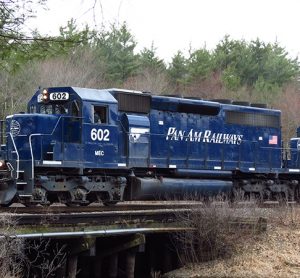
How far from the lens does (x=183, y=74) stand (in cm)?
5597

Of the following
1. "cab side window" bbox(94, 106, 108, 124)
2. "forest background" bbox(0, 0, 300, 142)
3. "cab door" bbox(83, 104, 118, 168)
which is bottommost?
"cab door" bbox(83, 104, 118, 168)

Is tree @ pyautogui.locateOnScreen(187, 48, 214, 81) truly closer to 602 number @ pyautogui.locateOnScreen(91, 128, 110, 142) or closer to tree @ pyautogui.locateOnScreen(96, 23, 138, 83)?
tree @ pyautogui.locateOnScreen(96, 23, 138, 83)

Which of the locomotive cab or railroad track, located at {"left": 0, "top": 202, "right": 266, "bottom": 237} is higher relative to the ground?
the locomotive cab

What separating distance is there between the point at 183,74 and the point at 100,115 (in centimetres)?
3921

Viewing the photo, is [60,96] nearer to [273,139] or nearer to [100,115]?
[100,115]

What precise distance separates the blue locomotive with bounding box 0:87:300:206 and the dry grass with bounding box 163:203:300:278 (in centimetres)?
391

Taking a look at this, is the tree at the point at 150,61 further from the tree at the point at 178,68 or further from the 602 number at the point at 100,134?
the 602 number at the point at 100,134

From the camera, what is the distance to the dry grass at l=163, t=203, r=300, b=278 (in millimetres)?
13820

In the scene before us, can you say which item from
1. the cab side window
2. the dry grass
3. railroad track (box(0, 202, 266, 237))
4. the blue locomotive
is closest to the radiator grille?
the blue locomotive

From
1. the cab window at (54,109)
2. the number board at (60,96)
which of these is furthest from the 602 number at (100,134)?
the number board at (60,96)

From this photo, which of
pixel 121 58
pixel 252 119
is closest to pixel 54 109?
pixel 252 119

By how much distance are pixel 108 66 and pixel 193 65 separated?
31.7ft

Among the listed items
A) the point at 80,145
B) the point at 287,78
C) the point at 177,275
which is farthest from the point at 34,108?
the point at 287,78

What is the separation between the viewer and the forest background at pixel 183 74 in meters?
39.0
